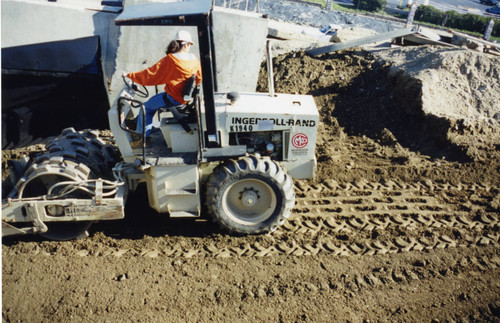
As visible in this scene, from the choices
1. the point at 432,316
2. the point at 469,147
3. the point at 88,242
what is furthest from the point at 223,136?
the point at 469,147

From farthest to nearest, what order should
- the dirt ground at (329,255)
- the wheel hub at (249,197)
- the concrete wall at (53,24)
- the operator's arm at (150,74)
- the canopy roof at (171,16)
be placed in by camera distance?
the concrete wall at (53,24), the wheel hub at (249,197), the operator's arm at (150,74), the dirt ground at (329,255), the canopy roof at (171,16)

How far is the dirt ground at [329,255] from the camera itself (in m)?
4.21

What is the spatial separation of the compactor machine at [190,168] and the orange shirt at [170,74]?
0.44 feet

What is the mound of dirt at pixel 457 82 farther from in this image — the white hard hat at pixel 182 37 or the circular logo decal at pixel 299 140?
the white hard hat at pixel 182 37

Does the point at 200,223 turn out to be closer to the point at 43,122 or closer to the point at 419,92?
the point at 43,122

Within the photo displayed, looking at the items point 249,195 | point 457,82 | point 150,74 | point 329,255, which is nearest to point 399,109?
point 457,82

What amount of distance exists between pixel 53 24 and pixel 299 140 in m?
5.55

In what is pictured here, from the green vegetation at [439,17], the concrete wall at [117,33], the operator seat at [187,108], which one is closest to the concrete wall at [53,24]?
the concrete wall at [117,33]

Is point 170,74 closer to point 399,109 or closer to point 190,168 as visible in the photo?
point 190,168

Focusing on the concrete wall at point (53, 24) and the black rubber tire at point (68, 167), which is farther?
the concrete wall at point (53, 24)

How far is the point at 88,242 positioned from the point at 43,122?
403 centimetres

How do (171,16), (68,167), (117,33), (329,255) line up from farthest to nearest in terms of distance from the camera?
(117,33) → (329,255) → (68,167) → (171,16)

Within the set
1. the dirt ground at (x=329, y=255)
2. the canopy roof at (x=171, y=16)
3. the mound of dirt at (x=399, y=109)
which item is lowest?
the dirt ground at (x=329, y=255)

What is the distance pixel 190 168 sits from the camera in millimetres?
4738
